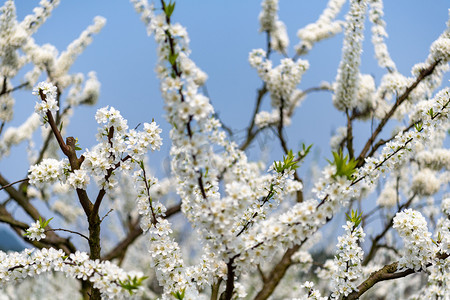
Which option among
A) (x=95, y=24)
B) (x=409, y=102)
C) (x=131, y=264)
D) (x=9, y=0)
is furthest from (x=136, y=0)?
(x=131, y=264)

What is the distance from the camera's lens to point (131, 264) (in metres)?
8.66

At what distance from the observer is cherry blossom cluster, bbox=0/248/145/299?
4.79ft

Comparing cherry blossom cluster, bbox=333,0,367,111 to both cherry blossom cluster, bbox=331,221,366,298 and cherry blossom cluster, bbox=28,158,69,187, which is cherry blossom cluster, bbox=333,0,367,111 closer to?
cherry blossom cluster, bbox=331,221,366,298

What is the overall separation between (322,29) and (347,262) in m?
3.57

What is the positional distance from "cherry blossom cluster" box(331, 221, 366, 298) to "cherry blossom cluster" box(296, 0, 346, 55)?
10.1 feet

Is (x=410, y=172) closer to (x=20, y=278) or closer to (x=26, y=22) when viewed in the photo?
(x=20, y=278)

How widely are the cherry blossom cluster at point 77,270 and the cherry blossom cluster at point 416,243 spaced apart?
1.23m

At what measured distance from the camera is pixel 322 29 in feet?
16.0

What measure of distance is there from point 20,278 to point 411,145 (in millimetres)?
2095

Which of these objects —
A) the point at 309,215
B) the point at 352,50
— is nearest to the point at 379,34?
the point at 352,50

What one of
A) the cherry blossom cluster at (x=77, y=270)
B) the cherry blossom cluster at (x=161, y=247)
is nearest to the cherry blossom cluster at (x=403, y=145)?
the cherry blossom cluster at (x=161, y=247)

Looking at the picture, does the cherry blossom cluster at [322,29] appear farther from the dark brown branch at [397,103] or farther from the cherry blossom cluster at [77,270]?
the cherry blossom cluster at [77,270]

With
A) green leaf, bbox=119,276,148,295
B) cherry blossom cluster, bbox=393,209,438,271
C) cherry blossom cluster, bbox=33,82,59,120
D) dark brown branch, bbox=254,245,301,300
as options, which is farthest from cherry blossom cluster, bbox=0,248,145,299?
dark brown branch, bbox=254,245,301,300

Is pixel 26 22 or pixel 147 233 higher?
pixel 26 22
